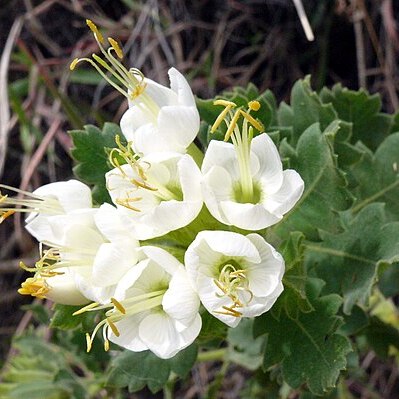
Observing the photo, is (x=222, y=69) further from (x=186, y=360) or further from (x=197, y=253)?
(x=197, y=253)

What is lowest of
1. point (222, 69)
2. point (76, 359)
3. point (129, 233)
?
point (76, 359)

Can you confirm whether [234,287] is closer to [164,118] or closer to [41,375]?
[164,118]

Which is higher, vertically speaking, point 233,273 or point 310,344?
point 233,273

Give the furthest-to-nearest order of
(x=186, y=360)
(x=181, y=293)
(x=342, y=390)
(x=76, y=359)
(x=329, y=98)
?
(x=76, y=359) < (x=342, y=390) < (x=329, y=98) < (x=186, y=360) < (x=181, y=293)

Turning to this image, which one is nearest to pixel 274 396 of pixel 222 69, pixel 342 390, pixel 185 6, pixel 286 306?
pixel 342 390

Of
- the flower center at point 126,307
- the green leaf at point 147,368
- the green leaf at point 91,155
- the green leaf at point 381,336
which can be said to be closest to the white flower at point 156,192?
the flower center at point 126,307

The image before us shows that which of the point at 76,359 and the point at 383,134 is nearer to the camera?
the point at 383,134

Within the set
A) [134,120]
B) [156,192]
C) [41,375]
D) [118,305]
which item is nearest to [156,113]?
[134,120]

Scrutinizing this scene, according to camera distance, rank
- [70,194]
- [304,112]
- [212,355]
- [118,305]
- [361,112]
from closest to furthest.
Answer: [118,305]
[70,194]
[304,112]
[361,112]
[212,355]
